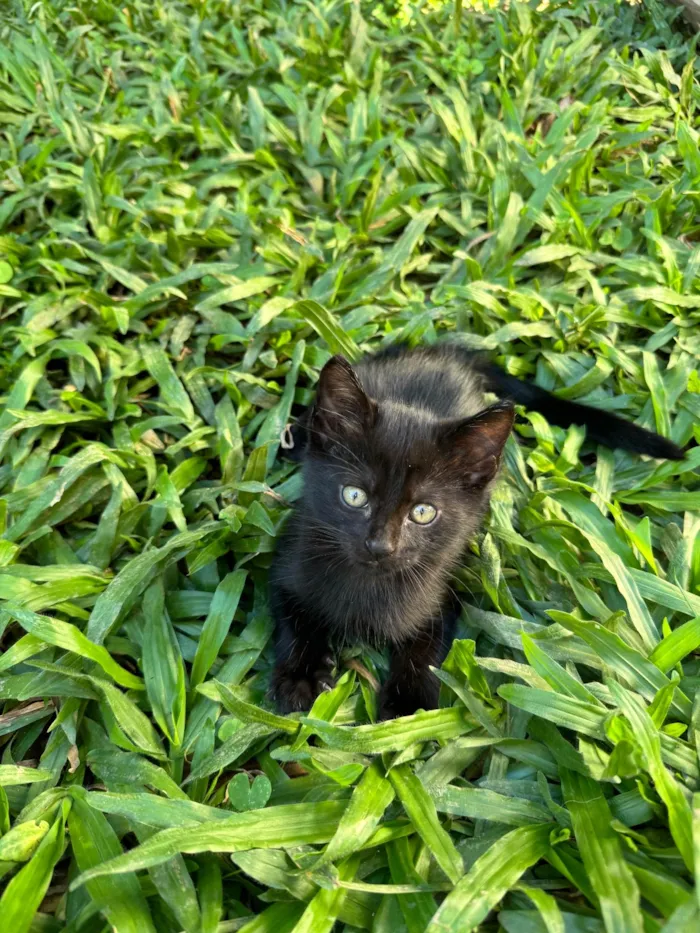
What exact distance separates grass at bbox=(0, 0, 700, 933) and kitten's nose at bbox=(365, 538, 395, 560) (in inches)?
14.8

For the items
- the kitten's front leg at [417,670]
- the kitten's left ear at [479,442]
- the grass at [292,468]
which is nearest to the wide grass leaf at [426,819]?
the grass at [292,468]

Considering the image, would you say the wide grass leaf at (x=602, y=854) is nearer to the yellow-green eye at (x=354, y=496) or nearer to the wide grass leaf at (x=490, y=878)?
the wide grass leaf at (x=490, y=878)

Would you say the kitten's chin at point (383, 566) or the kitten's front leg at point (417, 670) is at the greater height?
the kitten's chin at point (383, 566)

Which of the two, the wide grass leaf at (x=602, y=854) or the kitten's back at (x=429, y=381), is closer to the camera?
the wide grass leaf at (x=602, y=854)

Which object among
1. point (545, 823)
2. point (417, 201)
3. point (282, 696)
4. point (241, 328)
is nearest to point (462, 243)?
point (417, 201)

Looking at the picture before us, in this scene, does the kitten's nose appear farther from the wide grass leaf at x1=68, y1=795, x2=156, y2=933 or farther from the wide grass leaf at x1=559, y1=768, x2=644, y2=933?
the wide grass leaf at x1=68, y1=795, x2=156, y2=933

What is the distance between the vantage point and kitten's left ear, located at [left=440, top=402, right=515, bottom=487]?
1.85 meters

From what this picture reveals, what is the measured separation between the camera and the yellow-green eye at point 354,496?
1952 mm

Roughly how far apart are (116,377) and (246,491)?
893mm

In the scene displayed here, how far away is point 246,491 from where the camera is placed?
249cm

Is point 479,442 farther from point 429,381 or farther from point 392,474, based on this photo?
point 429,381

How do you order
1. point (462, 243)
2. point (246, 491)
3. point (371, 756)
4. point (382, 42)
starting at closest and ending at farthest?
point (371, 756), point (246, 491), point (462, 243), point (382, 42)

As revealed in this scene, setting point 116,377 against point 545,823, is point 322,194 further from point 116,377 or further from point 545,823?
point 545,823

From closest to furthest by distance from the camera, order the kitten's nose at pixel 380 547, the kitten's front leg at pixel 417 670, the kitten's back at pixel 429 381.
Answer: the kitten's nose at pixel 380 547
the kitten's front leg at pixel 417 670
the kitten's back at pixel 429 381
